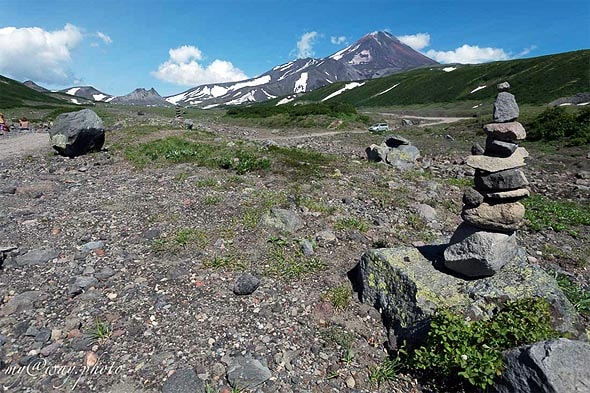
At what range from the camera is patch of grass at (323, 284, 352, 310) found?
6.55m

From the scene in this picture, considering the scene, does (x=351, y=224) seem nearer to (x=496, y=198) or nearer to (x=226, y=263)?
(x=226, y=263)

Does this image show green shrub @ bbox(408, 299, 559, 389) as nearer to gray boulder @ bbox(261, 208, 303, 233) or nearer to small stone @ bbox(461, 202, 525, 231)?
small stone @ bbox(461, 202, 525, 231)

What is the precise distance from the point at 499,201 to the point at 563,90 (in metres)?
89.6

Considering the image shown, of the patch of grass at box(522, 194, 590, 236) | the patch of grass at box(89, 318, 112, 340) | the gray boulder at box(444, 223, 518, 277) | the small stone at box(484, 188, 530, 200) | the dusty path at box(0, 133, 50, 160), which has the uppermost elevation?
the small stone at box(484, 188, 530, 200)

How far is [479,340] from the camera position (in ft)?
15.8

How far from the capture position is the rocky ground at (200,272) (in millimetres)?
5055

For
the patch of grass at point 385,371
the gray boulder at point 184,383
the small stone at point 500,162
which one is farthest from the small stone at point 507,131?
the gray boulder at point 184,383

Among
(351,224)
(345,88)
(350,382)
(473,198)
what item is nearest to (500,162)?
(473,198)

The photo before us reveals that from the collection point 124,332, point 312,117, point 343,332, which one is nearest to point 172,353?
point 124,332

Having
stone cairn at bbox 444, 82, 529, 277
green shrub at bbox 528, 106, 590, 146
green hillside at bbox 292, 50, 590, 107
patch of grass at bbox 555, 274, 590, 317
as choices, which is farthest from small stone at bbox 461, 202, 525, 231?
green hillside at bbox 292, 50, 590, 107

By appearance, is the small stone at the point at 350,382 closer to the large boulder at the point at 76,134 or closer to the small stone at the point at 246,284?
the small stone at the point at 246,284

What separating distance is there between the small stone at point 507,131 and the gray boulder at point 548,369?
10.2 ft

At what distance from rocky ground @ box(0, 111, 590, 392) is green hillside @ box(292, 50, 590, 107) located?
80244 mm

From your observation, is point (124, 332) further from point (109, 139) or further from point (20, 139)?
point (20, 139)
